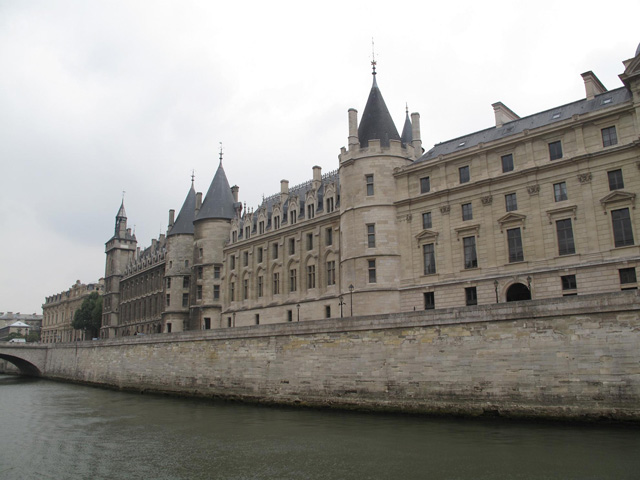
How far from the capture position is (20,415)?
3009 centimetres

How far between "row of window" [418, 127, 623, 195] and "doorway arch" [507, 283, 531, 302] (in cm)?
681

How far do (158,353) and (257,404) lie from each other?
1371 centimetres

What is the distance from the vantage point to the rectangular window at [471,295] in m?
32.3

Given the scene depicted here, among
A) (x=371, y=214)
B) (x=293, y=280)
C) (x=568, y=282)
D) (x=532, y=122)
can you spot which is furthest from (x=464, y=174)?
(x=293, y=280)

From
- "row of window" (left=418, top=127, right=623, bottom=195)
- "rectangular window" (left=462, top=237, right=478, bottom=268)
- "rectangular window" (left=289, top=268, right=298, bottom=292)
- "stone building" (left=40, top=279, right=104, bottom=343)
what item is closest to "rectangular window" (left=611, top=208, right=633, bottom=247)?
"row of window" (left=418, top=127, right=623, bottom=195)

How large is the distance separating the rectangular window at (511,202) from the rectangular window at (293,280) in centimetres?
2001

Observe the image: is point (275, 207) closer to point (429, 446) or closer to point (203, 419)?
point (203, 419)

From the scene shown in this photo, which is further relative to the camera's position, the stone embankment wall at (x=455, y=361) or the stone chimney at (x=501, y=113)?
the stone chimney at (x=501, y=113)

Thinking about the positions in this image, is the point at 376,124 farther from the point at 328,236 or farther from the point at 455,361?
the point at 455,361

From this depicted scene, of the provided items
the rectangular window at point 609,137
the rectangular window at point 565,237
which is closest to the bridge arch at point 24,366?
the rectangular window at point 565,237

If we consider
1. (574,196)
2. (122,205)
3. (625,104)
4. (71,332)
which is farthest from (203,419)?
(71,332)

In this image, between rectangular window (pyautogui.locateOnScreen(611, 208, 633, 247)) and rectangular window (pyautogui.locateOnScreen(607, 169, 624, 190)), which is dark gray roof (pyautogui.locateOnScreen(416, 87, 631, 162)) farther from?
rectangular window (pyautogui.locateOnScreen(611, 208, 633, 247))

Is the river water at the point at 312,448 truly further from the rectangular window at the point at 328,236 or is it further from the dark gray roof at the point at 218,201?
the dark gray roof at the point at 218,201

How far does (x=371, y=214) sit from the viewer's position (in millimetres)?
36875
